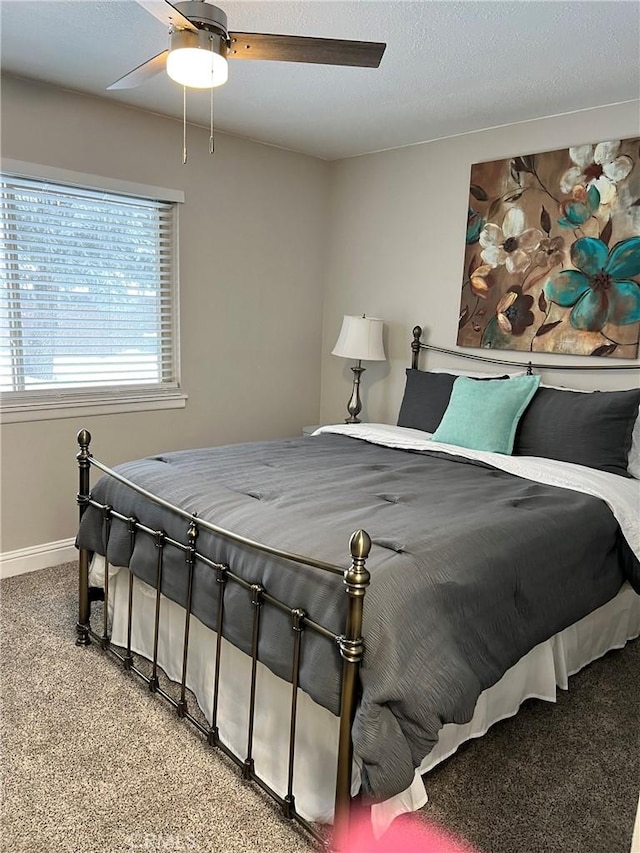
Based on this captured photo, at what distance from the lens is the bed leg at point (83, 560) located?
2498 mm

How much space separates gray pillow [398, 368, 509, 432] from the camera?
11.6 feet

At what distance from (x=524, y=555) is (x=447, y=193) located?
8.59ft

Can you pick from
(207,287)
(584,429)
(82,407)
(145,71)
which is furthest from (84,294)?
(584,429)

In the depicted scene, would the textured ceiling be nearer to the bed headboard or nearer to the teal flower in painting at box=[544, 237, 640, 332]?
the teal flower in painting at box=[544, 237, 640, 332]

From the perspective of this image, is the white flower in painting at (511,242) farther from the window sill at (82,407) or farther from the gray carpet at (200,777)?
the gray carpet at (200,777)

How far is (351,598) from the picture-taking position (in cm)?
150

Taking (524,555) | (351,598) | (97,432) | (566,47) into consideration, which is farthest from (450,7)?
(97,432)

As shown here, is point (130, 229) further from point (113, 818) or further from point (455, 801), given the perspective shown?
point (455, 801)

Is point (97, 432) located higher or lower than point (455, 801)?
higher

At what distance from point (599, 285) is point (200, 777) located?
284cm

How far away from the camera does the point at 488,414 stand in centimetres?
308

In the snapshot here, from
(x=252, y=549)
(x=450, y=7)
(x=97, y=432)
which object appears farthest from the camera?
(x=97, y=432)

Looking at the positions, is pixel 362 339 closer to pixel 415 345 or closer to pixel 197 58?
pixel 415 345

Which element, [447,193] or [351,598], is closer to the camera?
[351,598]
